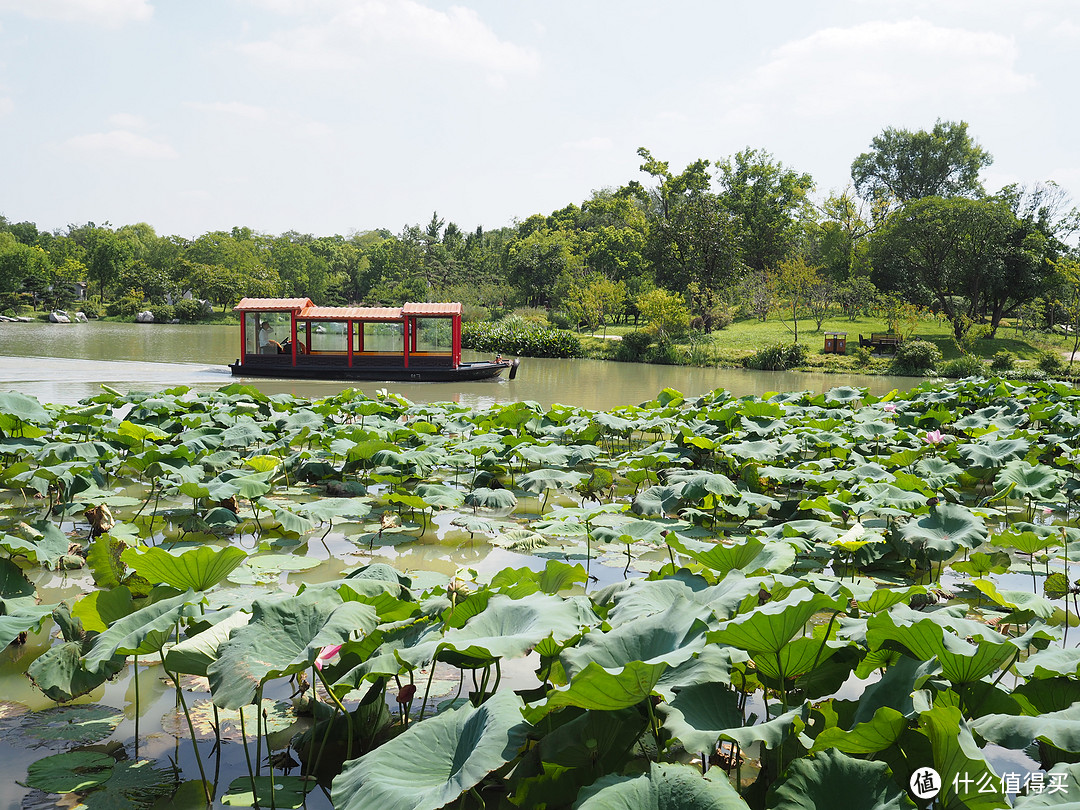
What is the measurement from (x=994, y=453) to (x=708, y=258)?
27.6m

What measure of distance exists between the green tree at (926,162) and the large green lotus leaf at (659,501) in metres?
41.7

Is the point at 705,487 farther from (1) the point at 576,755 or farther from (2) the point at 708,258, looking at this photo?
(2) the point at 708,258

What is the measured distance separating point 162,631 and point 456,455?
3861mm

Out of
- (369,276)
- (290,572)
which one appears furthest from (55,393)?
(369,276)

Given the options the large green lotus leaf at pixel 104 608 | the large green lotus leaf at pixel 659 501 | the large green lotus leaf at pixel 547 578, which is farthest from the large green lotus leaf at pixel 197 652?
the large green lotus leaf at pixel 659 501

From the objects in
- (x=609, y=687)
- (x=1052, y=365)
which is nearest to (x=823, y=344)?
(x=1052, y=365)

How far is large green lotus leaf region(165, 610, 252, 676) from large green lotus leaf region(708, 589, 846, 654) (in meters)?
1.21

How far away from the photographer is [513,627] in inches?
76.0

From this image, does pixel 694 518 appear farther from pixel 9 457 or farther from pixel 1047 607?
pixel 9 457

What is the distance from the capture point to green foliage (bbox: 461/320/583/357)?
26.3 meters

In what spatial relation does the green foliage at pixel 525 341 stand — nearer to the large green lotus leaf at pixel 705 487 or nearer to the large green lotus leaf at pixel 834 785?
the large green lotus leaf at pixel 705 487

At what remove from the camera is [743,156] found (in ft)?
123

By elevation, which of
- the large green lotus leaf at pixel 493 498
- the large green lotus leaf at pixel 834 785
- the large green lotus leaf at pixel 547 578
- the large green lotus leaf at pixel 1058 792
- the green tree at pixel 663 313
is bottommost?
the large green lotus leaf at pixel 493 498

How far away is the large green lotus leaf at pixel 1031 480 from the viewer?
4.20 m
